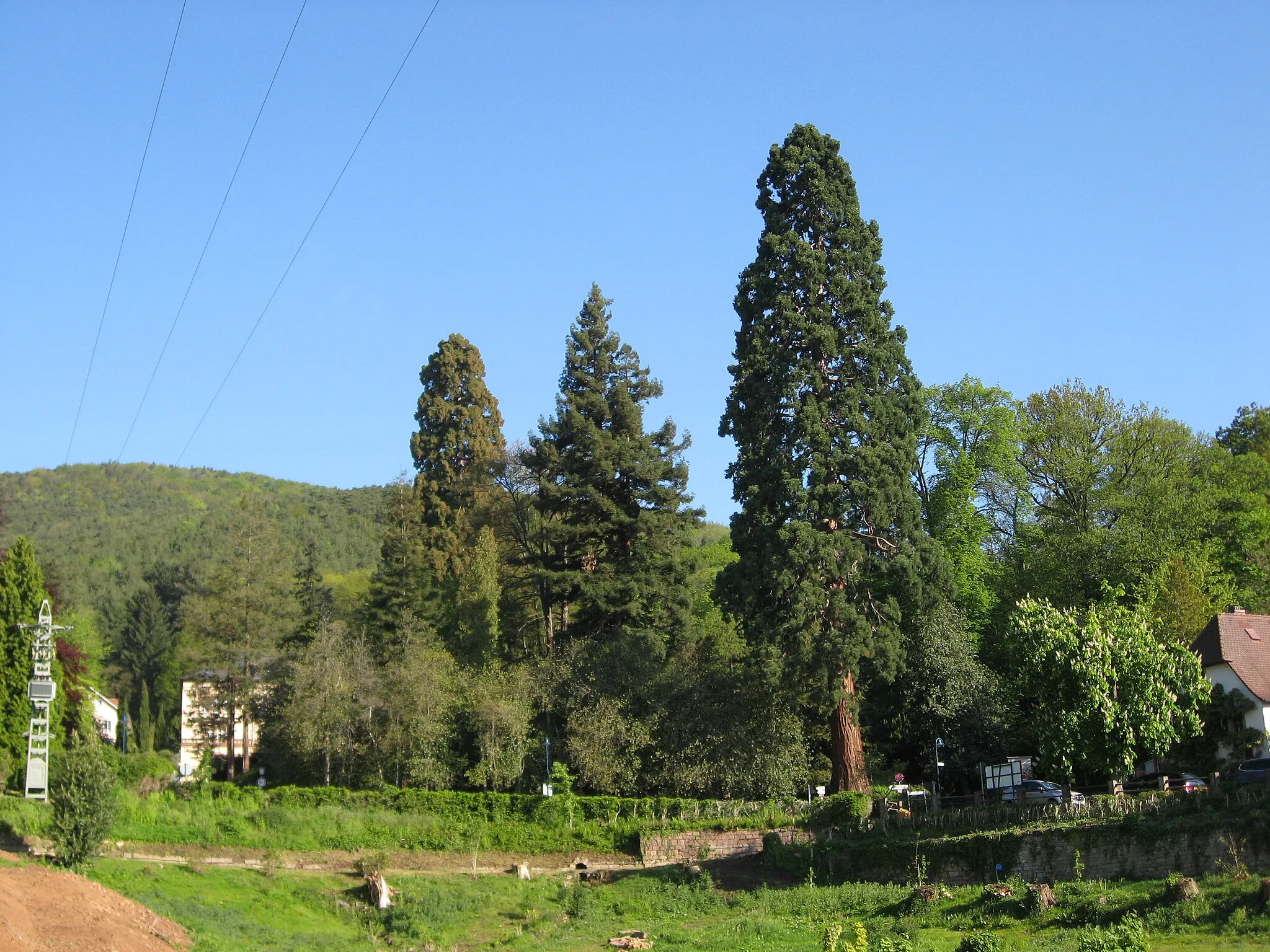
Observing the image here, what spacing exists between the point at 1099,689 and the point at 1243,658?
1389 cm

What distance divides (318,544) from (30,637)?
8172 centimetres

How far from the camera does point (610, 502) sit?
4884 cm

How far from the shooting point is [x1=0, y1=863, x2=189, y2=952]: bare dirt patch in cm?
2397

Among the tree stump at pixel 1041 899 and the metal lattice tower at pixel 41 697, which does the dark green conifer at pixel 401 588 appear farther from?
the tree stump at pixel 1041 899

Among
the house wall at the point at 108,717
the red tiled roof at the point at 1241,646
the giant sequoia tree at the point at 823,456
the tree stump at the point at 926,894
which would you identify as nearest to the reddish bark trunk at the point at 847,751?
the giant sequoia tree at the point at 823,456

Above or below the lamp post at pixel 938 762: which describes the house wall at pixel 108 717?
above

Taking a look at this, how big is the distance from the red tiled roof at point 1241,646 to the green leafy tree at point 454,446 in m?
31.3

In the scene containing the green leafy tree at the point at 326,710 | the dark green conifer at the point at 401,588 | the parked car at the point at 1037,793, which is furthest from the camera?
the dark green conifer at the point at 401,588

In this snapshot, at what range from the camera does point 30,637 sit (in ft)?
150

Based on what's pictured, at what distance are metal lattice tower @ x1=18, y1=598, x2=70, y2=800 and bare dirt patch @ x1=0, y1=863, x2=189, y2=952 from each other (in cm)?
690

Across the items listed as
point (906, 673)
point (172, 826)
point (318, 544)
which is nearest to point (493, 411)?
point (906, 673)

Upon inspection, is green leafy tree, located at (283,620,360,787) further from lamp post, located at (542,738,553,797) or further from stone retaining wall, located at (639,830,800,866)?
stone retaining wall, located at (639,830,800,866)

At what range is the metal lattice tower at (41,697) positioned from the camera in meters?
35.7

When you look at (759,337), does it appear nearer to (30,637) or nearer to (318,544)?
(30,637)
